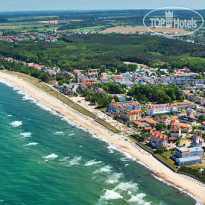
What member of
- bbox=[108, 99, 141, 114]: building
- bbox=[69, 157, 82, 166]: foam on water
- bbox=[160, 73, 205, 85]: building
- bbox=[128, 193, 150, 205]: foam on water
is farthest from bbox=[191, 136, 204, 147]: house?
bbox=[160, 73, 205, 85]: building

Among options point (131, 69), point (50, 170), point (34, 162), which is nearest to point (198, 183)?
point (50, 170)

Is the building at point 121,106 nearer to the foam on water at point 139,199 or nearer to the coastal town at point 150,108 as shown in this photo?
the coastal town at point 150,108

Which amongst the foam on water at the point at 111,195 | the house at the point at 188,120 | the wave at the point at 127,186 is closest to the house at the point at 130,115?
the house at the point at 188,120

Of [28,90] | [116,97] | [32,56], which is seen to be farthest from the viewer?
[32,56]

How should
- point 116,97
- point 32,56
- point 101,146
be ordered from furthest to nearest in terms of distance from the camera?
point 32,56
point 116,97
point 101,146

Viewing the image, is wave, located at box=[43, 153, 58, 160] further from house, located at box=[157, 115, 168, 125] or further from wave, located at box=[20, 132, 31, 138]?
house, located at box=[157, 115, 168, 125]

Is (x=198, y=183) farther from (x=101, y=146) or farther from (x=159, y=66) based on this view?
(x=159, y=66)

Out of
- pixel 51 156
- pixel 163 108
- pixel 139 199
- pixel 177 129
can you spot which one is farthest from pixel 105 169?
pixel 163 108
